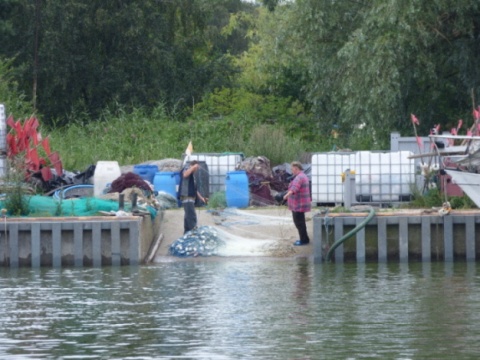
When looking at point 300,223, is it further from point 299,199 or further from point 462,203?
point 462,203

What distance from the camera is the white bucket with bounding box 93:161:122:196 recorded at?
27016mm

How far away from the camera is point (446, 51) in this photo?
33.4 meters

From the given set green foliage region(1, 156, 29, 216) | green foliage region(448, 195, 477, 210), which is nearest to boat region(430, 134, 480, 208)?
green foliage region(448, 195, 477, 210)

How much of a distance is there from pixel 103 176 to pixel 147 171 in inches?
71.9

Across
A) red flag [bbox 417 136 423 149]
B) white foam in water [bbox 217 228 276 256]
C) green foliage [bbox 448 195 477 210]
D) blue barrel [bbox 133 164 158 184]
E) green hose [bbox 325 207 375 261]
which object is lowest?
white foam in water [bbox 217 228 276 256]

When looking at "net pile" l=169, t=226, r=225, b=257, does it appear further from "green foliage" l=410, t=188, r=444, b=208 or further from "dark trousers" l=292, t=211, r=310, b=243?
A: "green foliage" l=410, t=188, r=444, b=208

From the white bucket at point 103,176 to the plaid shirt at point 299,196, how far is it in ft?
19.0

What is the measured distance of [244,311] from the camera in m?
15.8

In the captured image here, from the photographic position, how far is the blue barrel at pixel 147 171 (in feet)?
93.9

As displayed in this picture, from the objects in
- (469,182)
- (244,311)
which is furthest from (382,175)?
(244,311)

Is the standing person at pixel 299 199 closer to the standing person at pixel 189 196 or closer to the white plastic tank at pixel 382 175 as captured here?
the standing person at pixel 189 196

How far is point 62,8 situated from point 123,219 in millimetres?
27608

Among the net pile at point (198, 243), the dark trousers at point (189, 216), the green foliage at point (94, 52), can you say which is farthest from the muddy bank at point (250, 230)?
the green foliage at point (94, 52)

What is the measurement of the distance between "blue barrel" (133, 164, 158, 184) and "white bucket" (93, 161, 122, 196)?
1.26 meters
